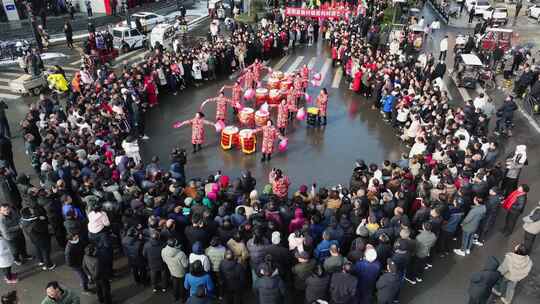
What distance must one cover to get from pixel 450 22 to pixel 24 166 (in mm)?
32091

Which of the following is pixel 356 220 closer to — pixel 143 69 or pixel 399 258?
pixel 399 258

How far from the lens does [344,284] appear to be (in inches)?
305

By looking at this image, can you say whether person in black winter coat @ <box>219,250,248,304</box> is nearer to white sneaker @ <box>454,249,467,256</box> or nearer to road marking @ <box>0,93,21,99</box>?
white sneaker @ <box>454,249,467,256</box>

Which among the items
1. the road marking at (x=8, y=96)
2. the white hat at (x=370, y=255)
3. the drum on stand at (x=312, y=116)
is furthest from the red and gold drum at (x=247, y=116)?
the road marking at (x=8, y=96)

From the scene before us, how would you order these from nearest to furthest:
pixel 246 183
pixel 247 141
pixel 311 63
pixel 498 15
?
pixel 246 183
pixel 247 141
pixel 311 63
pixel 498 15

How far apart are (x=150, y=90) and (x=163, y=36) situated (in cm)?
1025

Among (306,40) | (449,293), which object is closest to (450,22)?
(306,40)

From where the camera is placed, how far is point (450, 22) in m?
34.6

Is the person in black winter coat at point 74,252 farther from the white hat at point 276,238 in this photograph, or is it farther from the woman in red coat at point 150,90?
the woman in red coat at point 150,90

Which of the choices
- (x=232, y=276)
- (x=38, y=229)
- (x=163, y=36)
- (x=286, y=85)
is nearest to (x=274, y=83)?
(x=286, y=85)

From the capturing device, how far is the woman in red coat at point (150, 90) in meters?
18.3

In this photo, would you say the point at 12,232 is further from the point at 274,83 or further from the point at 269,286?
the point at 274,83

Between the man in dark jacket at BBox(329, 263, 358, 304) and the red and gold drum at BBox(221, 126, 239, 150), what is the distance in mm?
8452

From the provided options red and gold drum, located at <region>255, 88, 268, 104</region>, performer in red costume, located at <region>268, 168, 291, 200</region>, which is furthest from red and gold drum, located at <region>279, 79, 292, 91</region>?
performer in red costume, located at <region>268, 168, 291, 200</region>
